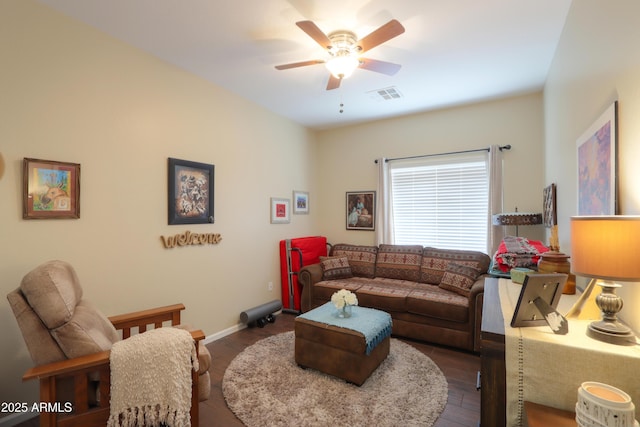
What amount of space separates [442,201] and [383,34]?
281cm

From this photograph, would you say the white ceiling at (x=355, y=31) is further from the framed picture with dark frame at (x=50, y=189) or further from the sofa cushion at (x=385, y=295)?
the sofa cushion at (x=385, y=295)

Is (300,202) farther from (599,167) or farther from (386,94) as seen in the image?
(599,167)

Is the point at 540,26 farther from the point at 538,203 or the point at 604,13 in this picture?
the point at 538,203

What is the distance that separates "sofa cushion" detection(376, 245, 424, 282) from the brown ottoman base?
147 centimetres

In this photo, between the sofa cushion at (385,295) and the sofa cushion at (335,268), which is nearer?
the sofa cushion at (385,295)

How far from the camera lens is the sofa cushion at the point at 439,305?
3023 millimetres

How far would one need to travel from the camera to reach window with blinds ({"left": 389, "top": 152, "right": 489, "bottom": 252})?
393 cm

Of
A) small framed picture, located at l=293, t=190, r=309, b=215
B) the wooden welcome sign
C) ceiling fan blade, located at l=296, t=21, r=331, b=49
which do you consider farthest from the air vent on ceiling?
the wooden welcome sign

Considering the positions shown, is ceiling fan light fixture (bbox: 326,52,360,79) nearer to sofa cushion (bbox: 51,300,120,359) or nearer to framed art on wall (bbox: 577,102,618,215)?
framed art on wall (bbox: 577,102,618,215)

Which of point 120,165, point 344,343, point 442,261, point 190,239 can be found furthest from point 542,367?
point 120,165

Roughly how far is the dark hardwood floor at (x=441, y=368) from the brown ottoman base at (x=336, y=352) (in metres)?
0.61

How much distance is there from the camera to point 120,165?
2.50 metres

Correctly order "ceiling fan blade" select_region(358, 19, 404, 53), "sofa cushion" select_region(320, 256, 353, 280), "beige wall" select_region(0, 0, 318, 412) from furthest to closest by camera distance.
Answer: "sofa cushion" select_region(320, 256, 353, 280)
"beige wall" select_region(0, 0, 318, 412)
"ceiling fan blade" select_region(358, 19, 404, 53)

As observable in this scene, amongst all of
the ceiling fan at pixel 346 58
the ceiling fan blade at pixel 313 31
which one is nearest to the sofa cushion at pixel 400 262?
the ceiling fan at pixel 346 58
